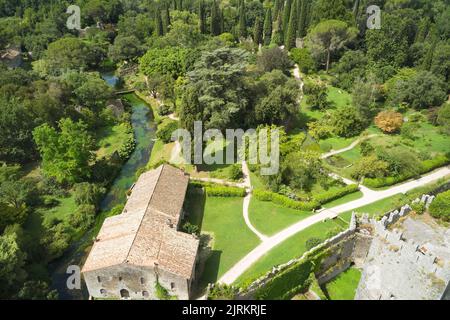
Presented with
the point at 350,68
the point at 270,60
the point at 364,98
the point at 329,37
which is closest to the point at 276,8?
the point at 329,37

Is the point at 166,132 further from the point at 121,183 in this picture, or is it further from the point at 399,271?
the point at 399,271

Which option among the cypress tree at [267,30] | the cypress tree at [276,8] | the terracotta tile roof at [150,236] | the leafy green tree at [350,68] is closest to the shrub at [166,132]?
the terracotta tile roof at [150,236]

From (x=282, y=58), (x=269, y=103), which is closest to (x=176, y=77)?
(x=282, y=58)

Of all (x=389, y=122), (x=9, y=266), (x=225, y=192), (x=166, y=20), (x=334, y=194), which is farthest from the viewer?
(x=166, y=20)

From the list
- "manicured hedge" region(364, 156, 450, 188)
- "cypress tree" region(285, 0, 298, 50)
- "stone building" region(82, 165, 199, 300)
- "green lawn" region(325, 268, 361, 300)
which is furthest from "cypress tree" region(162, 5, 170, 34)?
"green lawn" region(325, 268, 361, 300)

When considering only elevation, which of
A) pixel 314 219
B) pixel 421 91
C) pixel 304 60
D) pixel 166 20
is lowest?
pixel 314 219

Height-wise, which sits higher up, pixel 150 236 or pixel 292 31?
pixel 292 31

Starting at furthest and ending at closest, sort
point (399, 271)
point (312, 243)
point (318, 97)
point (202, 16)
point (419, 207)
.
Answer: point (202, 16)
point (318, 97)
point (312, 243)
point (419, 207)
point (399, 271)

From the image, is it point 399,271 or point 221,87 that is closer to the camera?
point 399,271

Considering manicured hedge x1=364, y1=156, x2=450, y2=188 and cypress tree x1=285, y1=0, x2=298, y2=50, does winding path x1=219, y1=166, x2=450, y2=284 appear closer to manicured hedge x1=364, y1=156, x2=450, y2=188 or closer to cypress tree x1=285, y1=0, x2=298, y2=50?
manicured hedge x1=364, y1=156, x2=450, y2=188
